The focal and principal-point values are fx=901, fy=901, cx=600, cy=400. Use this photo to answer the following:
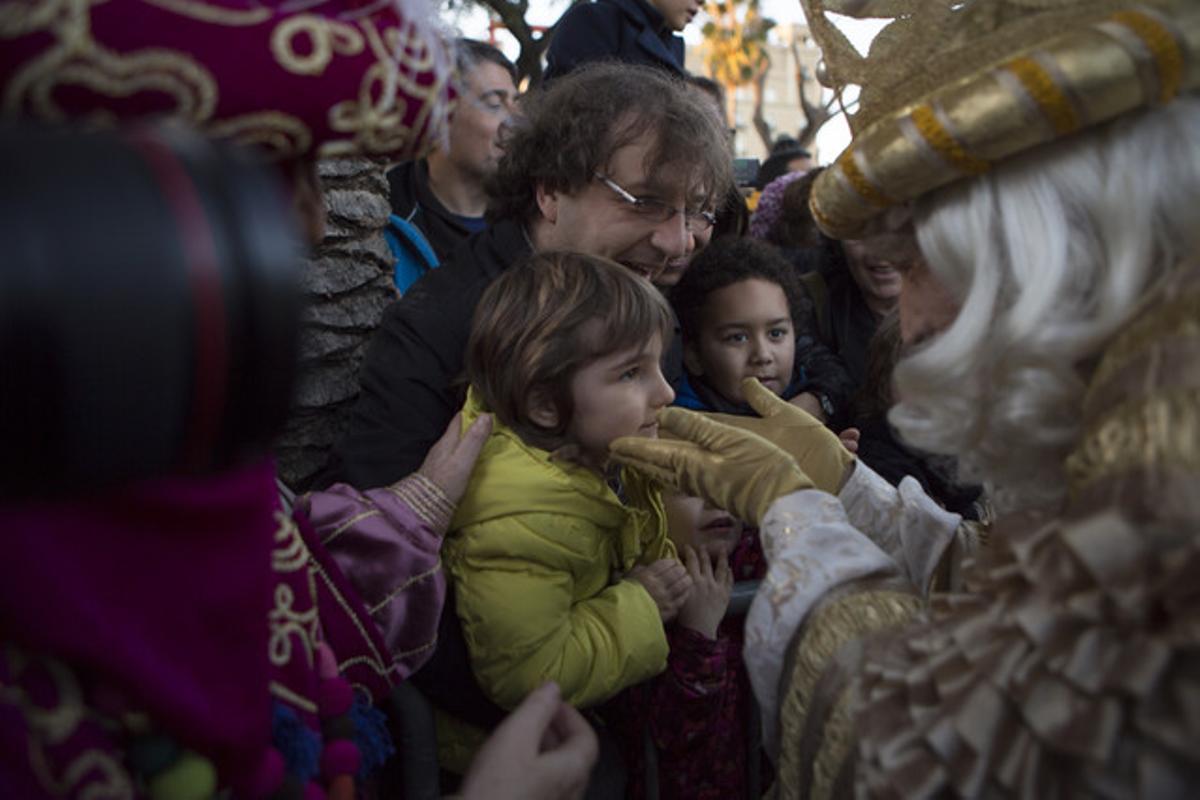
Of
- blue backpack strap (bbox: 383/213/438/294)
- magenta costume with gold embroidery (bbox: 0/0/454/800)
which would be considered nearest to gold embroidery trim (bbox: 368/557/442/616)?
magenta costume with gold embroidery (bbox: 0/0/454/800)

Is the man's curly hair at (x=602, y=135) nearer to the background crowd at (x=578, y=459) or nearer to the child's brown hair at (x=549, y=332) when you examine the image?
the background crowd at (x=578, y=459)

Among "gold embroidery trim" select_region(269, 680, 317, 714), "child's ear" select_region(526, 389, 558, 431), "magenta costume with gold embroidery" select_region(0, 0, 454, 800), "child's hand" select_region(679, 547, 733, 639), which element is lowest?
"child's hand" select_region(679, 547, 733, 639)

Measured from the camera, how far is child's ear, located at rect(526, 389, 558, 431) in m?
1.90

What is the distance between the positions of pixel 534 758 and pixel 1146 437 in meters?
0.82

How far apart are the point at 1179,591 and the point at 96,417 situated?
843 millimetres

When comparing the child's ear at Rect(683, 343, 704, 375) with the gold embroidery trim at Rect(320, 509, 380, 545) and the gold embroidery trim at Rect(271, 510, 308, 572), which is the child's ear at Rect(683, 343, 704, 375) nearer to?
the gold embroidery trim at Rect(320, 509, 380, 545)

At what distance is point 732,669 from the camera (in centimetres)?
208

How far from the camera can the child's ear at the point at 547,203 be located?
2.39 metres

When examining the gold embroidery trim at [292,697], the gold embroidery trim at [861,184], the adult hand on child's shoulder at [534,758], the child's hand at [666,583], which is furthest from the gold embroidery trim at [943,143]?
the child's hand at [666,583]

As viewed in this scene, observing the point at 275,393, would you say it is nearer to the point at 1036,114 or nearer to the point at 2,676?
the point at 2,676

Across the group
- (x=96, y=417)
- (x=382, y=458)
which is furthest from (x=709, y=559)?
(x=96, y=417)

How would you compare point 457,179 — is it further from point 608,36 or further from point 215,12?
point 215,12

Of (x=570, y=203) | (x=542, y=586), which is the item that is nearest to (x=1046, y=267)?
(x=542, y=586)

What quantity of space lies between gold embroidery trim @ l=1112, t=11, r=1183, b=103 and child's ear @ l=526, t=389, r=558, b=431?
122cm
